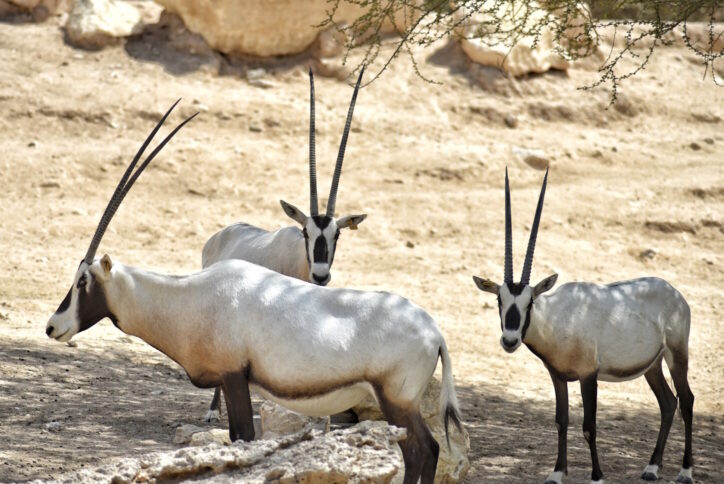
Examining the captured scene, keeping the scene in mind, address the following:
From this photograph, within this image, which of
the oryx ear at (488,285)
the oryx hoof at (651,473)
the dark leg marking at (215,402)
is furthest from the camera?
the dark leg marking at (215,402)

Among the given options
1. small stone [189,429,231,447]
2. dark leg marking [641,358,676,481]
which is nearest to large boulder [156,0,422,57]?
dark leg marking [641,358,676,481]

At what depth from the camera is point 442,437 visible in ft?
20.7

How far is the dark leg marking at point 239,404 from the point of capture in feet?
17.6

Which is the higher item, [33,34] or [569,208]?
[33,34]

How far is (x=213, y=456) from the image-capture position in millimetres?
4090

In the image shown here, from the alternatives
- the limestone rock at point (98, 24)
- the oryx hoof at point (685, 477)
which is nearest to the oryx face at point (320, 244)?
the oryx hoof at point (685, 477)

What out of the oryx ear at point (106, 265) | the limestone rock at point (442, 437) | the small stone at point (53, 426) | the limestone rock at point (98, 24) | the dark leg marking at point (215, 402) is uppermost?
the limestone rock at point (98, 24)

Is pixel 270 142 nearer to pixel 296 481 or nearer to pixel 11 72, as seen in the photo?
pixel 11 72

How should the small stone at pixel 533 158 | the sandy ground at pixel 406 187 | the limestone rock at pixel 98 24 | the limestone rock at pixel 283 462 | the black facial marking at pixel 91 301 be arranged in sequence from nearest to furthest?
1. the limestone rock at pixel 283 462
2. the black facial marking at pixel 91 301
3. the sandy ground at pixel 406 187
4. the small stone at pixel 533 158
5. the limestone rock at pixel 98 24

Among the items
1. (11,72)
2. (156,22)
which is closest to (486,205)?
(156,22)

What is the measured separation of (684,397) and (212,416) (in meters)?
3.35

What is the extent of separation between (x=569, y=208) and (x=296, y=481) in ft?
35.0

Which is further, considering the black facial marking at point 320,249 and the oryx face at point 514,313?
the black facial marking at point 320,249

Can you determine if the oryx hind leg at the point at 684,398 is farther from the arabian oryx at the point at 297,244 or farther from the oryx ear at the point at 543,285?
the arabian oryx at the point at 297,244
